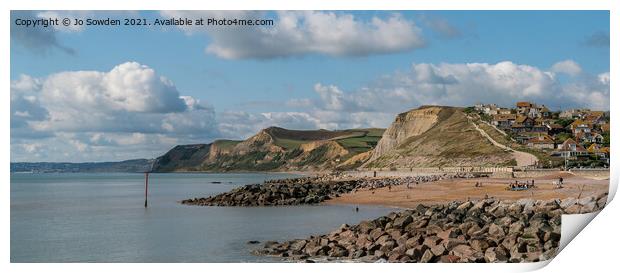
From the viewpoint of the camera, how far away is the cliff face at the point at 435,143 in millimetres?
64375

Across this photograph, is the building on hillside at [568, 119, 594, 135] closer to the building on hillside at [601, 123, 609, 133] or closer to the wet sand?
the building on hillside at [601, 123, 609, 133]

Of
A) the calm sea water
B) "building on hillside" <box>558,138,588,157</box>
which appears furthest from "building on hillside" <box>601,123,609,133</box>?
the calm sea water

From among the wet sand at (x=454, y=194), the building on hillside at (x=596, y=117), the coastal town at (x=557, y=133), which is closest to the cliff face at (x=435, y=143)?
the coastal town at (x=557, y=133)

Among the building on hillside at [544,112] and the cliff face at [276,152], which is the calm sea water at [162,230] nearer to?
the building on hillside at [544,112]

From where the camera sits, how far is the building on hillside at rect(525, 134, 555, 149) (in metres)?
61.6

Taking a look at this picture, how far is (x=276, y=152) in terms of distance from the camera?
17262 centimetres

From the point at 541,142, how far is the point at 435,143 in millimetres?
16679

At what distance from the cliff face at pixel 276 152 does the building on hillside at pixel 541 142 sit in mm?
72961

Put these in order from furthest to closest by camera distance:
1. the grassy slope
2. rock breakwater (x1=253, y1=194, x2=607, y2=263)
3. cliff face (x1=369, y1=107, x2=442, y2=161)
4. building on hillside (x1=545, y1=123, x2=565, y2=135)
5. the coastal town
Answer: cliff face (x1=369, y1=107, x2=442, y2=161), building on hillside (x1=545, y1=123, x2=565, y2=135), the grassy slope, the coastal town, rock breakwater (x1=253, y1=194, x2=607, y2=263)

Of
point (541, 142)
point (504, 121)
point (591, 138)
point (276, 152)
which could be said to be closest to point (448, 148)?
point (504, 121)

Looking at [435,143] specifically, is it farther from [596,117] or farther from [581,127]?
[596,117]

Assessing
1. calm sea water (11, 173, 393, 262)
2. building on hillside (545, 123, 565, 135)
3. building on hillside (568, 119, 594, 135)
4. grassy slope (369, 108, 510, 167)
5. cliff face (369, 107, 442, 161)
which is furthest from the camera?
cliff face (369, 107, 442, 161)
